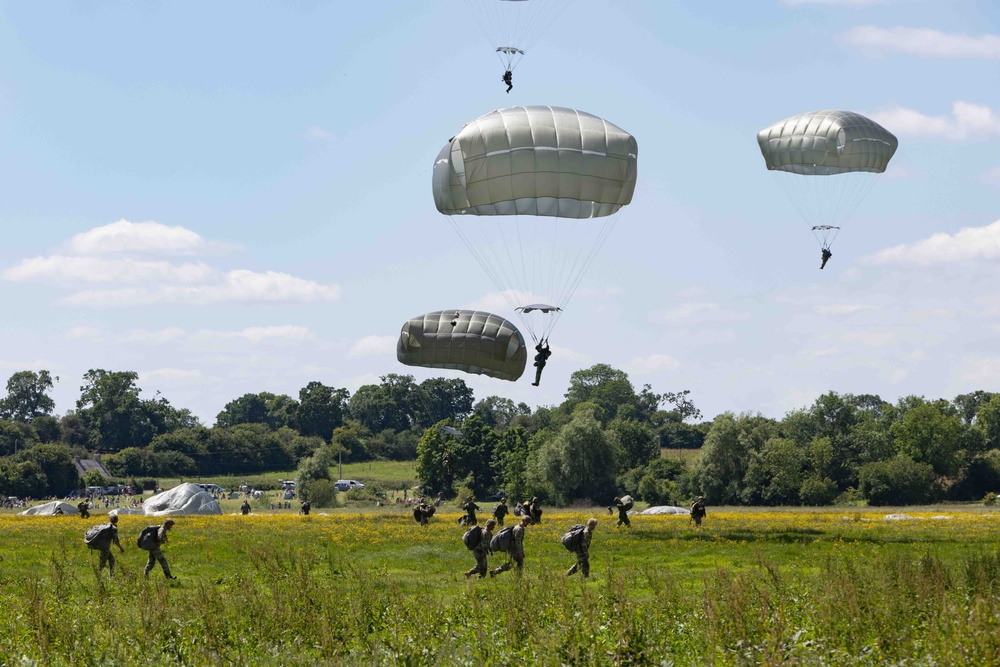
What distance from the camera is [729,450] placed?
89688 millimetres

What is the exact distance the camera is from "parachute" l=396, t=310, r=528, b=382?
45.1 meters

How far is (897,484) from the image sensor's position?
8625 centimetres

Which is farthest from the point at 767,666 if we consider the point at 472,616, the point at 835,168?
the point at 835,168

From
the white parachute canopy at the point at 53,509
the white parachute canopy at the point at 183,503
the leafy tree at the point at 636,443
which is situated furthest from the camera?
the leafy tree at the point at 636,443

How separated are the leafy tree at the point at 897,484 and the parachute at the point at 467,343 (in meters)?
49.9

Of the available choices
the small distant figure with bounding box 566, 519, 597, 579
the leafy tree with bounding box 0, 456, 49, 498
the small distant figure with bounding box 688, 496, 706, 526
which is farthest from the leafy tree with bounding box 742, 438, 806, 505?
the leafy tree with bounding box 0, 456, 49, 498

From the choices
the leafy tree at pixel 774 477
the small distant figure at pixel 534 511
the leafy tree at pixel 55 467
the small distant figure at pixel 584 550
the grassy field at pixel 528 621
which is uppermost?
the leafy tree at pixel 55 467

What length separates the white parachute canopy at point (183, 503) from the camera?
59906mm

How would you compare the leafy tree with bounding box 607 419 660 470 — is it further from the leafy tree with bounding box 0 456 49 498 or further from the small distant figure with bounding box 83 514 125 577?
the small distant figure with bounding box 83 514 125 577

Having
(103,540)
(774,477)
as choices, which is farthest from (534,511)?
(774,477)

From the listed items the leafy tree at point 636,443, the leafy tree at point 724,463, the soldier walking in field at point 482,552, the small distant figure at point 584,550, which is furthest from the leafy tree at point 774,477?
the soldier walking in field at point 482,552

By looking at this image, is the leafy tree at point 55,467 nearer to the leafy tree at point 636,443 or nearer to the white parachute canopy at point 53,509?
the leafy tree at point 636,443

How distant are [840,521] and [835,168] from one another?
14.2 metres

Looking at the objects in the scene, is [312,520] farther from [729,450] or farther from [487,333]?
[729,450]
